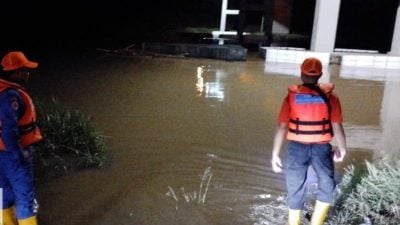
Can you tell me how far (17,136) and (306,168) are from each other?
86.2 inches

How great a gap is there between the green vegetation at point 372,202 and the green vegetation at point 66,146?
8.99 feet

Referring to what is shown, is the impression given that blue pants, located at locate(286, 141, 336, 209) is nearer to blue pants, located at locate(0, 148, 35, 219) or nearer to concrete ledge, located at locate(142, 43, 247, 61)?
blue pants, located at locate(0, 148, 35, 219)

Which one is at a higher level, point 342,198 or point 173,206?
point 342,198

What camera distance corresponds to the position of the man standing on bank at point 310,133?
3500mm

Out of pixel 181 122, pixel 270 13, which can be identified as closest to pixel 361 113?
pixel 181 122

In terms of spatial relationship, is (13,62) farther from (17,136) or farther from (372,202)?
(372,202)

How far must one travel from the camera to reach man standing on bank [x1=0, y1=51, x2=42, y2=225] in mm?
3162

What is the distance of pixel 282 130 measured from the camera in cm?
370

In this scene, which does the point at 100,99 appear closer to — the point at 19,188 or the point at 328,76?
the point at 19,188

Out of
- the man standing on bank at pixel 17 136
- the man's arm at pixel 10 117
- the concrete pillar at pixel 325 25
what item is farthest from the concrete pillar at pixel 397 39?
the man's arm at pixel 10 117

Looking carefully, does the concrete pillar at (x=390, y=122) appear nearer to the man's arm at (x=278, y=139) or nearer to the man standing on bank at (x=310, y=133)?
the man standing on bank at (x=310, y=133)

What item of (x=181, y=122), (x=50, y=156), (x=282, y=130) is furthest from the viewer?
(x=181, y=122)

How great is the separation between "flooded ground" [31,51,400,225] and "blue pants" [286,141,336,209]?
0.60 meters

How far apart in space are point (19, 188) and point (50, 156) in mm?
2031
